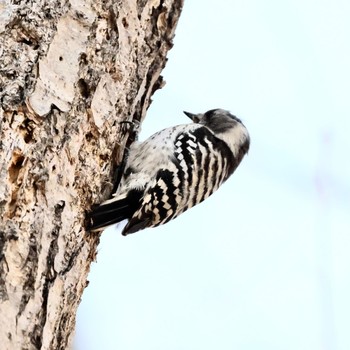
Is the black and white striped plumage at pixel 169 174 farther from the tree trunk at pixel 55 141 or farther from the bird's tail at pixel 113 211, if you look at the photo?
the tree trunk at pixel 55 141

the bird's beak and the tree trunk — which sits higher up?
the bird's beak

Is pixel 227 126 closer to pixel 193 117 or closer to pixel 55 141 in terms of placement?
pixel 193 117

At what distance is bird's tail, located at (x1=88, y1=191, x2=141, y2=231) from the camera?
264 cm

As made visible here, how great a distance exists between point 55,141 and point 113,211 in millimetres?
579

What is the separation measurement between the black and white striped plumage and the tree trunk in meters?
0.19

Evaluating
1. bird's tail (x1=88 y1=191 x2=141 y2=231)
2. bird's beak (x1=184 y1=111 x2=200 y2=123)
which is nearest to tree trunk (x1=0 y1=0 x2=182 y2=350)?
bird's tail (x1=88 y1=191 x2=141 y2=231)

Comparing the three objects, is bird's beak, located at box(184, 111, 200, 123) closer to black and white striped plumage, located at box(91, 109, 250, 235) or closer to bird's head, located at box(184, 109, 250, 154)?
bird's head, located at box(184, 109, 250, 154)

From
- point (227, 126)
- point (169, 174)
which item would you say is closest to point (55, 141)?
point (169, 174)

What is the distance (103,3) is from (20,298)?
1.20 m

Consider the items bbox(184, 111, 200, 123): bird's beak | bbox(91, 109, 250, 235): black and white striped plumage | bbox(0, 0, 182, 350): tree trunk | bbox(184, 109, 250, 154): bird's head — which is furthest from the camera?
bbox(184, 111, 200, 123): bird's beak

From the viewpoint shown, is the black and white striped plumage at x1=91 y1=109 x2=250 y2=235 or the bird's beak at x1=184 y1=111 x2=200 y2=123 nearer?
the black and white striped plumage at x1=91 y1=109 x2=250 y2=235

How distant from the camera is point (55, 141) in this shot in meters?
2.36

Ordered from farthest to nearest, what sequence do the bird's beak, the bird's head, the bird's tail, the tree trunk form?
the bird's beak
the bird's head
the bird's tail
the tree trunk

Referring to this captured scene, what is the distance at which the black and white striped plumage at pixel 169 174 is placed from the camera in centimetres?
313
